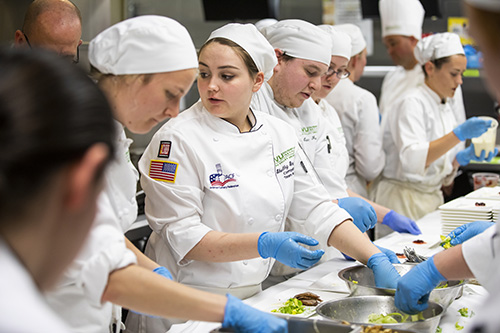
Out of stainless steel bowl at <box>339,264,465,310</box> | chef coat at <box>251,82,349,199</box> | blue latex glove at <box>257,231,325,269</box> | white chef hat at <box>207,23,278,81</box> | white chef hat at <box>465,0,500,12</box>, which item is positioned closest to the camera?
white chef hat at <box>465,0,500,12</box>

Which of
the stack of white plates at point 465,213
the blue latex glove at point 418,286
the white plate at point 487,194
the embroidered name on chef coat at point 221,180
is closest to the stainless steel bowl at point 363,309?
the blue latex glove at point 418,286

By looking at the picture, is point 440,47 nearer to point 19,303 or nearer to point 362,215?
point 362,215

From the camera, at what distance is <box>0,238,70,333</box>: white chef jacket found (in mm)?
769

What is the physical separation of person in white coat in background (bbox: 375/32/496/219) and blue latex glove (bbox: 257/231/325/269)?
2.07 metres

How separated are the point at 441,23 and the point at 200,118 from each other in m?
4.68

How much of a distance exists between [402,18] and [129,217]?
3.70 meters

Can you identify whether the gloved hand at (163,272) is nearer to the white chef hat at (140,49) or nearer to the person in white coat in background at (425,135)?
the white chef hat at (140,49)

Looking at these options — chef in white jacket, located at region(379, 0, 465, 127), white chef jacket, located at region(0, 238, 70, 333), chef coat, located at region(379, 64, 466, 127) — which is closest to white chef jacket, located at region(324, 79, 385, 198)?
chef coat, located at region(379, 64, 466, 127)

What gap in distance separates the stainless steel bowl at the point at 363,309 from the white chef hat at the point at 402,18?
11.2 feet

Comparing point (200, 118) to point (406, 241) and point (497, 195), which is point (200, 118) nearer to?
point (406, 241)

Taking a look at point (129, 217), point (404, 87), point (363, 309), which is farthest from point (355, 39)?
point (129, 217)

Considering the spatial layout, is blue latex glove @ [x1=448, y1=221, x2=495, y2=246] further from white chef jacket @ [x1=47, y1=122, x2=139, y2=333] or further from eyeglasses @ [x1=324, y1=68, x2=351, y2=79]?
white chef jacket @ [x1=47, y1=122, x2=139, y2=333]

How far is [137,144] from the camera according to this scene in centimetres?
447

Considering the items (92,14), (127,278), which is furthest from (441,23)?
(127,278)
